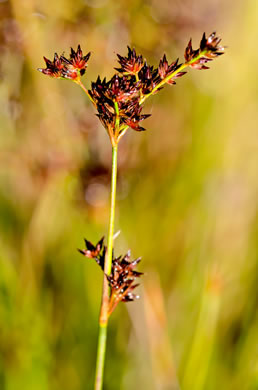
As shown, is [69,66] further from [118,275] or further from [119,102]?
[118,275]

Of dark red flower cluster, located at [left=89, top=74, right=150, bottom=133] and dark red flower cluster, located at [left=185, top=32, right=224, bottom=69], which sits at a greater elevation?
dark red flower cluster, located at [left=185, top=32, right=224, bottom=69]

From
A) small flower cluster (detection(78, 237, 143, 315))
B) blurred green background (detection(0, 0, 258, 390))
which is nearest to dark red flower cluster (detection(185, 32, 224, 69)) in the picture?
small flower cluster (detection(78, 237, 143, 315))

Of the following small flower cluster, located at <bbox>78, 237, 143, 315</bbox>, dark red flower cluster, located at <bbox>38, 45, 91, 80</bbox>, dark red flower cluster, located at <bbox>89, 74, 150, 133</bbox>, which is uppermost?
dark red flower cluster, located at <bbox>38, 45, 91, 80</bbox>

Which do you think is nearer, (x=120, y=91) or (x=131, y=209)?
(x=120, y=91)

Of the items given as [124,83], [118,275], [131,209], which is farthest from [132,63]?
[131,209]

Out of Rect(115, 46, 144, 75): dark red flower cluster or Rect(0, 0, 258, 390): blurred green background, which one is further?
Rect(0, 0, 258, 390): blurred green background

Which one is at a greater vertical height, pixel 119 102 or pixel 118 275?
pixel 119 102

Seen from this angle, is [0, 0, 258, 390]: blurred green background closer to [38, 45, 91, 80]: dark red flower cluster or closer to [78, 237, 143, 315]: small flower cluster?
[78, 237, 143, 315]: small flower cluster

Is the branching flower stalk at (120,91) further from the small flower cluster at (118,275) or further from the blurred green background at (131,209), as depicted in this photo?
the blurred green background at (131,209)
